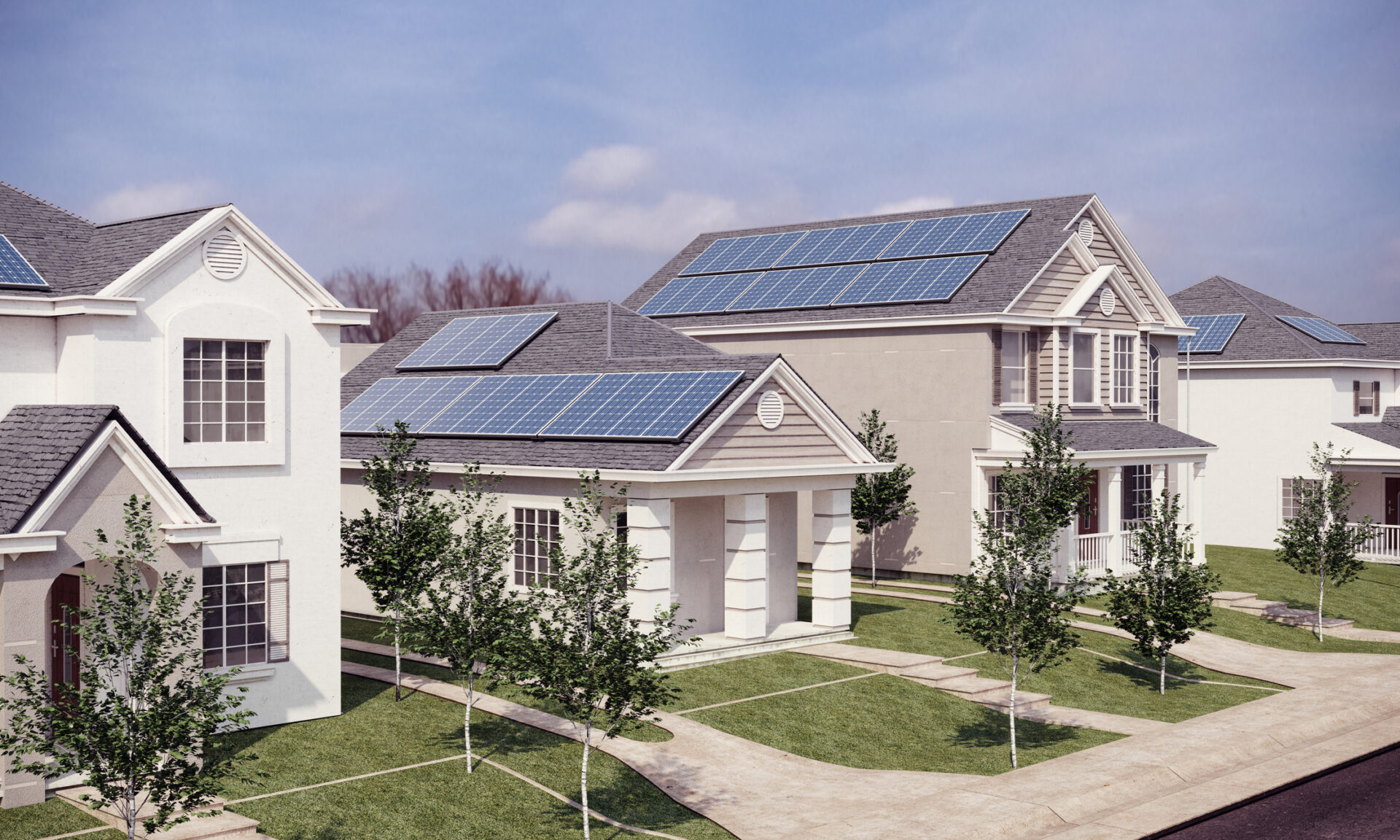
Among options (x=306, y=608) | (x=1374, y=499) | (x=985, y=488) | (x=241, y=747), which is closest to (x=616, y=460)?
(x=306, y=608)

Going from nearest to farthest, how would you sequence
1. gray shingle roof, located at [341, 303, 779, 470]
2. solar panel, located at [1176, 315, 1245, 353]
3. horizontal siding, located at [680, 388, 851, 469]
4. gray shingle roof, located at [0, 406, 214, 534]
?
1. gray shingle roof, located at [0, 406, 214, 534]
2. horizontal siding, located at [680, 388, 851, 469]
3. gray shingle roof, located at [341, 303, 779, 470]
4. solar panel, located at [1176, 315, 1245, 353]

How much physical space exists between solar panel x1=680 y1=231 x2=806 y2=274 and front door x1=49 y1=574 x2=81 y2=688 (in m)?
27.3

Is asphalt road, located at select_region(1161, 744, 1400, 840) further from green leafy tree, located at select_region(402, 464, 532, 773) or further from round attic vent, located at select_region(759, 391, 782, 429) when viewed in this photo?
round attic vent, located at select_region(759, 391, 782, 429)

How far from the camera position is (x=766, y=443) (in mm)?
26297

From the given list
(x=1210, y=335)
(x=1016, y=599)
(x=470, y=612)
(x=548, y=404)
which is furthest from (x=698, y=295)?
(x=470, y=612)

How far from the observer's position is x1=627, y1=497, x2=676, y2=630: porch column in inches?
963

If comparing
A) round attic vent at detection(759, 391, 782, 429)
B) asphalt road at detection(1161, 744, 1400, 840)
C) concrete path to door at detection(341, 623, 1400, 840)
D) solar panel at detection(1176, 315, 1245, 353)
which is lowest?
asphalt road at detection(1161, 744, 1400, 840)

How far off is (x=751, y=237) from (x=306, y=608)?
2818 centimetres

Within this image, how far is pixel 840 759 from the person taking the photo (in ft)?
68.1

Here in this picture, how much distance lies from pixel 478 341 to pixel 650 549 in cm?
1141

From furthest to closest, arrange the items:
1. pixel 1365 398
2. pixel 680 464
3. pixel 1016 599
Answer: pixel 1365 398
pixel 680 464
pixel 1016 599

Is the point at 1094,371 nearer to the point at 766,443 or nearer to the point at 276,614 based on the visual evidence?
the point at 766,443

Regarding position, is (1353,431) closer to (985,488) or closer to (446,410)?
(985,488)

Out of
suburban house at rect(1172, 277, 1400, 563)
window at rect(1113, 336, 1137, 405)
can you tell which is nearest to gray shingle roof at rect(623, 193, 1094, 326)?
window at rect(1113, 336, 1137, 405)
